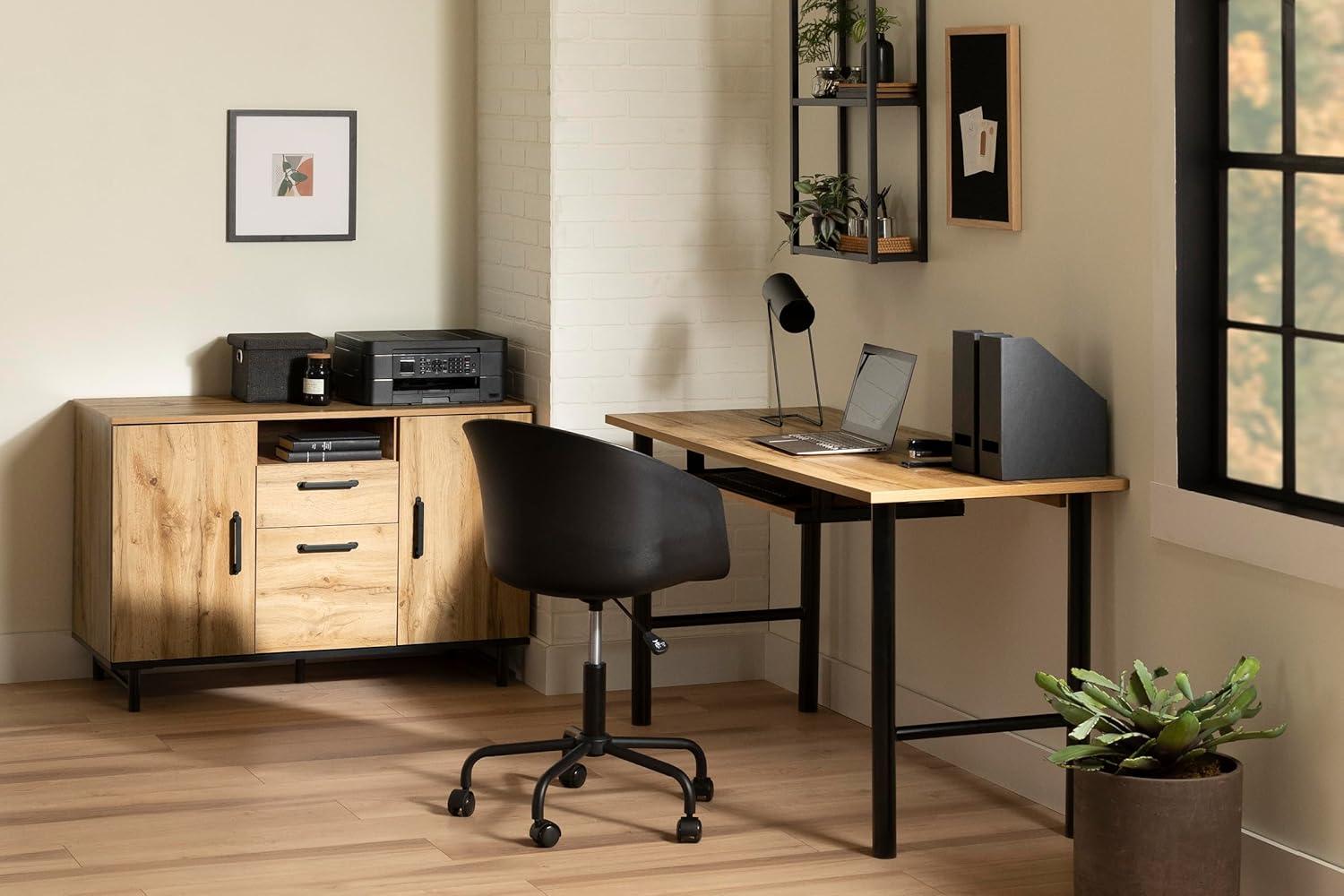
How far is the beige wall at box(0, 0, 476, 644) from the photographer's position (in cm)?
573

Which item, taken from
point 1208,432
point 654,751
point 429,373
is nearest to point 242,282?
point 429,373

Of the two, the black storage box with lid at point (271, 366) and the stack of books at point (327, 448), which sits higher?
the black storage box with lid at point (271, 366)

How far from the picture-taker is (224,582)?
555 cm

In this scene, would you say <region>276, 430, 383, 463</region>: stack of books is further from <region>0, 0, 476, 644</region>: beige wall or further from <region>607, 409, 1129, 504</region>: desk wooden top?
<region>607, 409, 1129, 504</region>: desk wooden top

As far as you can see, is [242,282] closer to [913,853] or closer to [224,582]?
[224,582]

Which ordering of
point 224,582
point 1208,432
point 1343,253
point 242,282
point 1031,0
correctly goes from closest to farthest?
point 1343,253
point 1208,432
point 1031,0
point 224,582
point 242,282

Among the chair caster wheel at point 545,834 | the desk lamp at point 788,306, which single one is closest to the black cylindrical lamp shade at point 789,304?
the desk lamp at point 788,306

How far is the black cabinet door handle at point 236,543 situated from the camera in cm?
552

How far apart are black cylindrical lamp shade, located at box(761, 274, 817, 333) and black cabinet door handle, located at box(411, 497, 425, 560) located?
4.11ft

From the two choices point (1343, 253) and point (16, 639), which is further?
point (16, 639)

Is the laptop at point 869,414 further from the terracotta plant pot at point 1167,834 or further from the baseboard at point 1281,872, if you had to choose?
the baseboard at point 1281,872

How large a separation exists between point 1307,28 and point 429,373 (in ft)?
9.38

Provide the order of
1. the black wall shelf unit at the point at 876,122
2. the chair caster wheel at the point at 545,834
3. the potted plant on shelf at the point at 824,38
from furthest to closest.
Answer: the potted plant on shelf at the point at 824,38 < the black wall shelf unit at the point at 876,122 < the chair caster wheel at the point at 545,834

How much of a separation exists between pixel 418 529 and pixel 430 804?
1.26 metres
